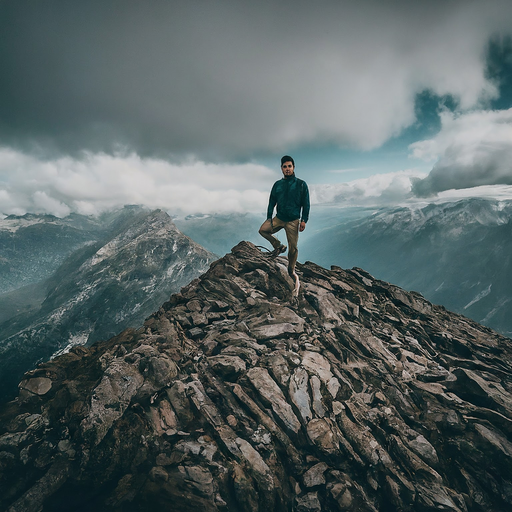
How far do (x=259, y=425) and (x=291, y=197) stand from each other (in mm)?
13565

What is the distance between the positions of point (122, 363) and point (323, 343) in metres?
15.4

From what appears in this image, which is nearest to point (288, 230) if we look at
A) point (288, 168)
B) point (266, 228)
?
point (266, 228)

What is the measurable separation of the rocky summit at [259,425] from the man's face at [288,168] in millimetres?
12788

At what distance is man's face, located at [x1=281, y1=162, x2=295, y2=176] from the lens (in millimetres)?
13459

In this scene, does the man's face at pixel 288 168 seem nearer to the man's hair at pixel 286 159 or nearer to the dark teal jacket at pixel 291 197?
the man's hair at pixel 286 159

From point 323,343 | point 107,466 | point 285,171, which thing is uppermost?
point 285,171

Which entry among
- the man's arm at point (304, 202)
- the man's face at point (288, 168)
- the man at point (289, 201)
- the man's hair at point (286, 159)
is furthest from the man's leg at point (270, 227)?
the man's hair at point (286, 159)

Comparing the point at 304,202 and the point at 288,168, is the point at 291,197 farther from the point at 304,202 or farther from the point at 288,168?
the point at 288,168

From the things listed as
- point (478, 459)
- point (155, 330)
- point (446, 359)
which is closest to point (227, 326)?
point (155, 330)

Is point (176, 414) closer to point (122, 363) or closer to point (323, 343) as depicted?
point (122, 363)

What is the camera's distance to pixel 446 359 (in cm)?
2288

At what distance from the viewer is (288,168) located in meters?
13.5

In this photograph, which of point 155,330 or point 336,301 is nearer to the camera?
point 155,330

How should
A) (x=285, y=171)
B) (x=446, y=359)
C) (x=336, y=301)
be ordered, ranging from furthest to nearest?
(x=336, y=301) → (x=446, y=359) → (x=285, y=171)
